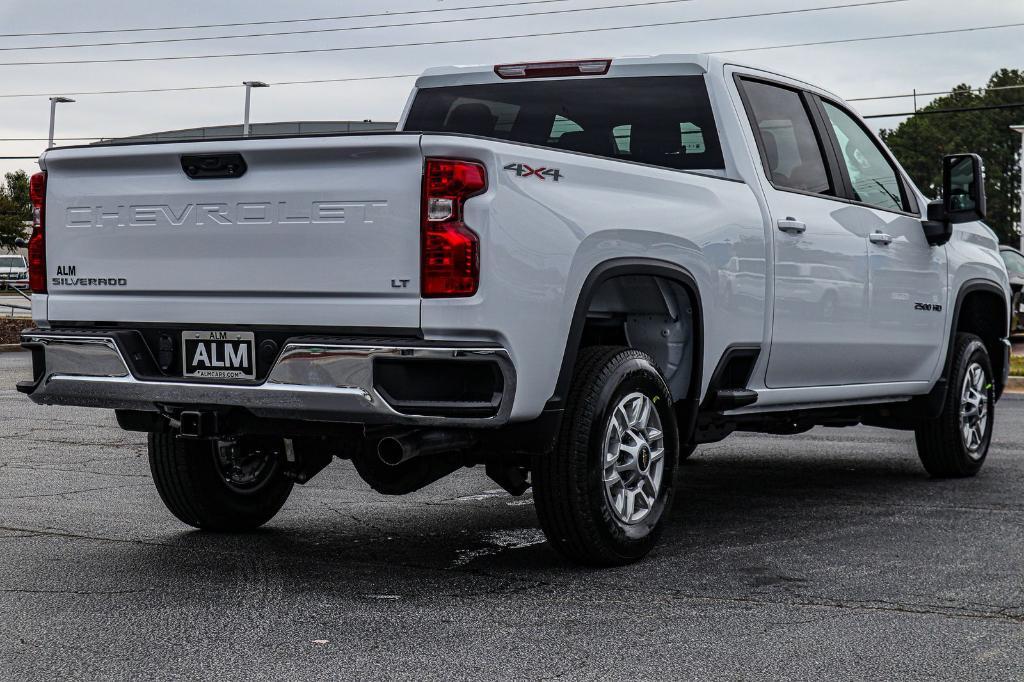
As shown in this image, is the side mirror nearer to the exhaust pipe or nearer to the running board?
the running board

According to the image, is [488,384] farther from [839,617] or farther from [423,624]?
[839,617]

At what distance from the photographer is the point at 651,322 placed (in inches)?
253

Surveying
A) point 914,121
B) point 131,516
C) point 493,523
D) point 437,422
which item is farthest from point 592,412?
point 914,121

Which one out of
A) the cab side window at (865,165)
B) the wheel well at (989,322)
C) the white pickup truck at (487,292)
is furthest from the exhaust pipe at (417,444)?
the wheel well at (989,322)

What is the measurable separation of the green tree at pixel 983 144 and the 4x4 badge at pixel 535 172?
8946 cm

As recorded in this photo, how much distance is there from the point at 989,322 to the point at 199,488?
5257 mm

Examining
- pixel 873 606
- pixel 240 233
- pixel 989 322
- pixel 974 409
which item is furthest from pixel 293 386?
pixel 989 322

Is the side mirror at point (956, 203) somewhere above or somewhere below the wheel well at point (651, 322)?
above

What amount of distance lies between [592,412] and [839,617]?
1206mm

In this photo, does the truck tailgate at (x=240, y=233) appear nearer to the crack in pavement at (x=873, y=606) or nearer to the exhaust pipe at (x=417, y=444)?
the exhaust pipe at (x=417, y=444)

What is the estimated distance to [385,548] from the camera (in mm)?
6352

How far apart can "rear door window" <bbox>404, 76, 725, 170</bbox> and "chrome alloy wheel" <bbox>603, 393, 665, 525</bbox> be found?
1.44 metres

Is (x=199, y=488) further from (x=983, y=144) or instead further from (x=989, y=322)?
(x=983, y=144)

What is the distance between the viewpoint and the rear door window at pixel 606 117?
6.88 metres
